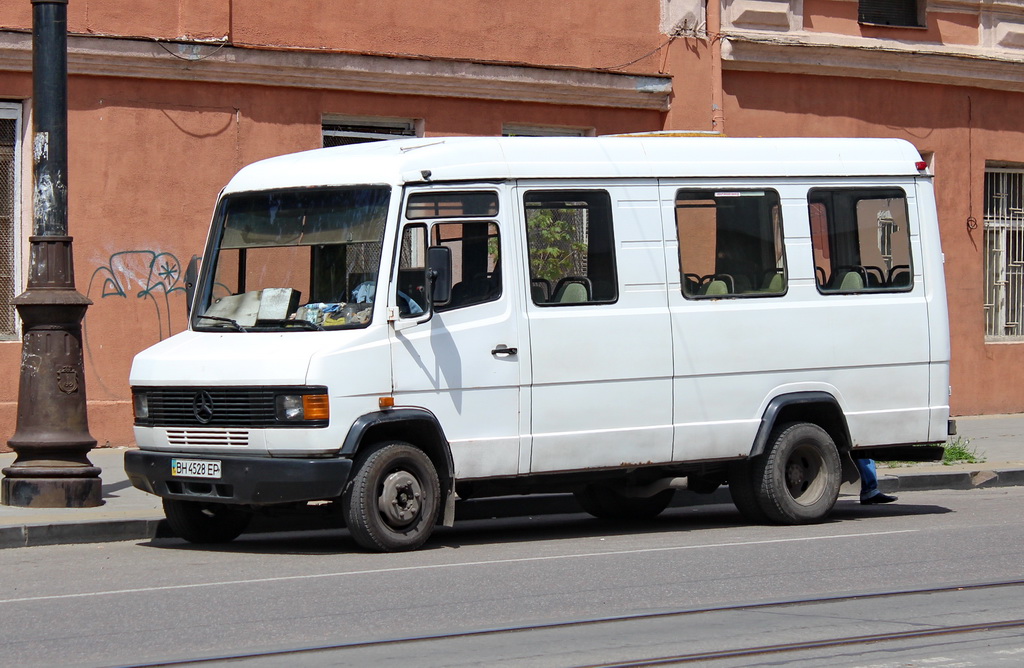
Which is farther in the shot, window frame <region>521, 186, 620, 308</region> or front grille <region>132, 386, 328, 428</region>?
window frame <region>521, 186, 620, 308</region>

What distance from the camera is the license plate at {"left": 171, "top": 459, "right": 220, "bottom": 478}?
378 inches

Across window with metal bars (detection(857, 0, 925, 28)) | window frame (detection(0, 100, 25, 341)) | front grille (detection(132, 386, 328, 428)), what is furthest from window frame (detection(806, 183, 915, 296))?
window with metal bars (detection(857, 0, 925, 28))

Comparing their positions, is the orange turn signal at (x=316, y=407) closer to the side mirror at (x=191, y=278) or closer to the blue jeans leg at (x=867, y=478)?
the side mirror at (x=191, y=278)

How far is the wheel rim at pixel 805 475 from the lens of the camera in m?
11.5

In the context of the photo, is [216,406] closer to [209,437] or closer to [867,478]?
[209,437]

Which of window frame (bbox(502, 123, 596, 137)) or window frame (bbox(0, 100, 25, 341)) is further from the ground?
window frame (bbox(502, 123, 596, 137))

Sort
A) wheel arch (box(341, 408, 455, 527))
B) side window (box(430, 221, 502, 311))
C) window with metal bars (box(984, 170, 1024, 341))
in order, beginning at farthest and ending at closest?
window with metal bars (box(984, 170, 1024, 341))
side window (box(430, 221, 502, 311))
wheel arch (box(341, 408, 455, 527))

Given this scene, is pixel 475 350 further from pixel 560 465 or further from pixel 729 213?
pixel 729 213

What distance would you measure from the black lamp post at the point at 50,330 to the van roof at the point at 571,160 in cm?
160

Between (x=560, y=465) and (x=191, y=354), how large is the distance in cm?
250

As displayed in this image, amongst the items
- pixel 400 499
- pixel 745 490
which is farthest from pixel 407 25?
pixel 400 499

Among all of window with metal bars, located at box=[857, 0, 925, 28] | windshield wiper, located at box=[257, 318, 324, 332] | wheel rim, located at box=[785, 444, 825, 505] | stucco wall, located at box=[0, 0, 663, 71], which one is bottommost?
wheel rim, located at box=[785, 444, 825, 505]

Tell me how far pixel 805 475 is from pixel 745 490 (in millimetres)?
515

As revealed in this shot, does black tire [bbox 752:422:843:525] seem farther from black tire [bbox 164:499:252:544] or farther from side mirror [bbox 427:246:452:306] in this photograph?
black tire [bbox 164:499:252:544]
